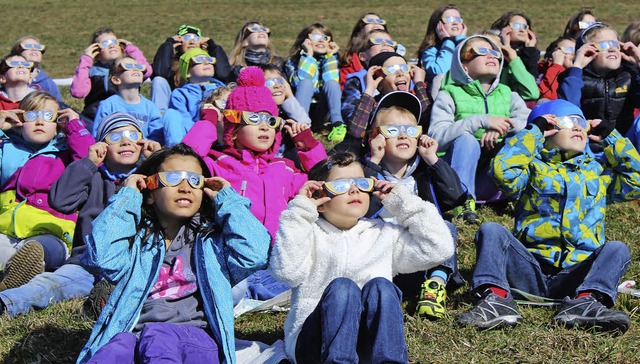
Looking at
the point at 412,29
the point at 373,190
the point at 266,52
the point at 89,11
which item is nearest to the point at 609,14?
the point at 412,29

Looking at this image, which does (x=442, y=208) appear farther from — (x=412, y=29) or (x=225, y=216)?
(x=412, y=29)

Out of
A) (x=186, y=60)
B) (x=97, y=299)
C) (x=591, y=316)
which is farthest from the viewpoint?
(x=186, y=60)

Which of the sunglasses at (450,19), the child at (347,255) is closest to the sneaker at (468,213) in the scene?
the child at (347,255)

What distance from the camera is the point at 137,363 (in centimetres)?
485

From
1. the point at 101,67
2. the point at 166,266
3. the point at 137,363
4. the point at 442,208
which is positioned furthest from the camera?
the point at 101,67

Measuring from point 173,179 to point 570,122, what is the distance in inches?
107

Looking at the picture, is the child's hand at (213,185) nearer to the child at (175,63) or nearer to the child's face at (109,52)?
the child at (175,63)

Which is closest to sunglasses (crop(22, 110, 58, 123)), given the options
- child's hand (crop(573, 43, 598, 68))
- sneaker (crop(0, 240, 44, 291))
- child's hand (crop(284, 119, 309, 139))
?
sneaker (crop(0, 240, 44, 291))

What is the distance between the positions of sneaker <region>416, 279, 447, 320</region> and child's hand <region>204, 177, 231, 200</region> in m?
1.55

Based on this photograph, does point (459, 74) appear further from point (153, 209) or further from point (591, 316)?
point (153, 209)

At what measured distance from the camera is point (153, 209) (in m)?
5.41

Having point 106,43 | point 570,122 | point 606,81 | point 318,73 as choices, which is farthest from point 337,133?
point 570,122

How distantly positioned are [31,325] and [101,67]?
5.00 metres

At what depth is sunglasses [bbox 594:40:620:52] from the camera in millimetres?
9070
